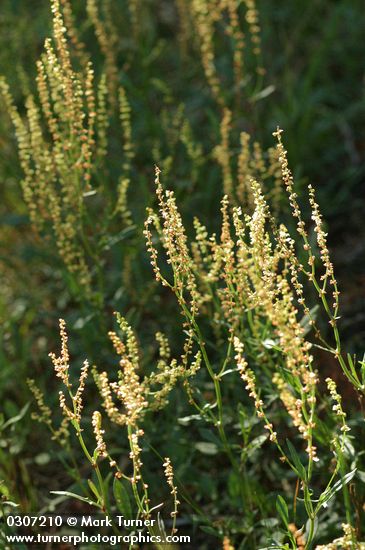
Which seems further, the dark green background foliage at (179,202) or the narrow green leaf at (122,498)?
the dark green background foliage at (179,202)

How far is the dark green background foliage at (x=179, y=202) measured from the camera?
9.11ft

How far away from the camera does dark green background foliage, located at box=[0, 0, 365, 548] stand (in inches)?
109

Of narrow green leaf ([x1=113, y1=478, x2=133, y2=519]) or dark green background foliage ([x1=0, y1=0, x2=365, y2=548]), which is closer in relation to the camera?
narrow green leaf ([x1=113, y1=478, x2=133, y2=519])

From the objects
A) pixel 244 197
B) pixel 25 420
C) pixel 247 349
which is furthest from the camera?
pixel 244 197

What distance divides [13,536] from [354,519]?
104 centimetres

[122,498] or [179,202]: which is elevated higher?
[179,202]

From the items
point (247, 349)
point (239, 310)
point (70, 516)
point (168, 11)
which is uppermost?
point (168, 11)

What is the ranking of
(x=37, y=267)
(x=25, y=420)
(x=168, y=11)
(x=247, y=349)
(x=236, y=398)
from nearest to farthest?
1. (x=247, y=349)
2. (x=236, y=398)
3. (x=25, y=420)
4. (x=37, y=267)
5. (x=168, y=11)

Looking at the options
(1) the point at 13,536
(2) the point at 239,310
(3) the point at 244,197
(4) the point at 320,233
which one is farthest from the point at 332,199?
(1) the point at 13,536

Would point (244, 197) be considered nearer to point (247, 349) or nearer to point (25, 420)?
point (247, 349)

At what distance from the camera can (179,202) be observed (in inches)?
141

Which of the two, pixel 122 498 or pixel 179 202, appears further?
pixel 179 202

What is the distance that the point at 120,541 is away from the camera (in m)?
2.39

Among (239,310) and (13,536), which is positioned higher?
(239,310)
